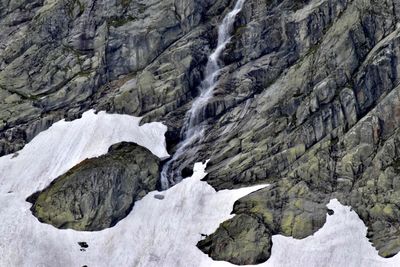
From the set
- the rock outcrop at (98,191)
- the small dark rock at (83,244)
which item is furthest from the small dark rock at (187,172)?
the small dark rock at (83,244)

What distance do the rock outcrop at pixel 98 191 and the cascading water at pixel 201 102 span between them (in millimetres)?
1269

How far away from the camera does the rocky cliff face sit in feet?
137

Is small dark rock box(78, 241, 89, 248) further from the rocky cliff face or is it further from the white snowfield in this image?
the rocky cliff face

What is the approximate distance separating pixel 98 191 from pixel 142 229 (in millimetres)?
5291

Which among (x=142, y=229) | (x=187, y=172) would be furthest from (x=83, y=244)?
(x=187, y=172)

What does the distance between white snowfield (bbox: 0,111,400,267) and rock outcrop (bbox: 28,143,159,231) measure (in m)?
0.77

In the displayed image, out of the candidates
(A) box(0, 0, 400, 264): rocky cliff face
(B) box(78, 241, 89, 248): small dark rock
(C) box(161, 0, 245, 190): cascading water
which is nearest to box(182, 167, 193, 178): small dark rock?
(C) box(161, 0, 245, 190): cascading water

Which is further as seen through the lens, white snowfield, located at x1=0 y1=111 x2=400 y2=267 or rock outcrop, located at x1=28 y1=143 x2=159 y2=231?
rock outcrop, located at x1=28 y1=143 x2=159 y2=231

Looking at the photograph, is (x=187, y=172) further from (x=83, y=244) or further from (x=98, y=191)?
(x=83, y=244)

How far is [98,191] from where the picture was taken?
46.0 meters

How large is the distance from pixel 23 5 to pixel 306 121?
130 ft


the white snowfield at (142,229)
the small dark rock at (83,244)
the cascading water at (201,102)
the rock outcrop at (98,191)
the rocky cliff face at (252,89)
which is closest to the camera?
the white snowfield at (142,229)

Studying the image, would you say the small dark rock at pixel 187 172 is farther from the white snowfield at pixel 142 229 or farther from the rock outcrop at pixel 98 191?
the rock outcrop at pixel 98 191

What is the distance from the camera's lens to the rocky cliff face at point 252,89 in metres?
41.8
